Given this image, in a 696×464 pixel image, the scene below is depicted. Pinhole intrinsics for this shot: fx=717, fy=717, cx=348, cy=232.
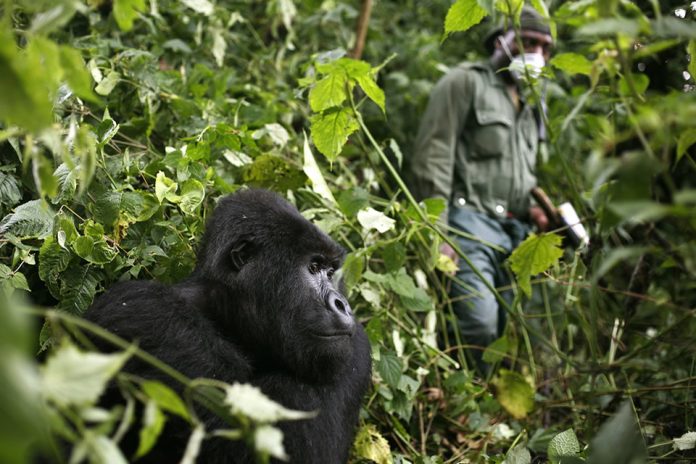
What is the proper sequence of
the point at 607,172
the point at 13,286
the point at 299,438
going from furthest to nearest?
the point at 13,286 → the point at 299,438 → the point at 607,172

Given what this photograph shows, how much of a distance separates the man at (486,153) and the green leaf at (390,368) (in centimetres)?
161

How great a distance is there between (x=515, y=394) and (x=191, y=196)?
5.84 ft

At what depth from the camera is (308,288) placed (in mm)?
2578

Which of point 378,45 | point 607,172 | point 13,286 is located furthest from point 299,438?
point 378,45

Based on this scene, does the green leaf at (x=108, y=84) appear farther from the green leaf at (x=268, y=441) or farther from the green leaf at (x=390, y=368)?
the green leaf at (x=268, y=441)

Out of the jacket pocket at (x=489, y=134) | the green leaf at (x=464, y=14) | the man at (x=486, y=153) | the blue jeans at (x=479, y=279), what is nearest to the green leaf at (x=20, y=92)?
the green leaf at (x=464, y=14)

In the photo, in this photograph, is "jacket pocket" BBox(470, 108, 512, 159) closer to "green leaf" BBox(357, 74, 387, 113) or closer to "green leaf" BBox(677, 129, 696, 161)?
"green leaf" BBox(357, 74, 387, 113)

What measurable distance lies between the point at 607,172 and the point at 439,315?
283 centimetres

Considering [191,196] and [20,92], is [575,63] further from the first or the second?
[20,92]

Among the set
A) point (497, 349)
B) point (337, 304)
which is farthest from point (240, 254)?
point (497, 349)

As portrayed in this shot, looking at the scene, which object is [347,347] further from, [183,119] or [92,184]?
[183,119]

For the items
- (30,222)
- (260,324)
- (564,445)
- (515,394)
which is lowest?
(515,394)

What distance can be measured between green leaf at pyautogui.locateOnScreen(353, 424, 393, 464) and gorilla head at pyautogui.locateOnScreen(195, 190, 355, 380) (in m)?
0.59

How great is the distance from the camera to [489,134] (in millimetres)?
4859
